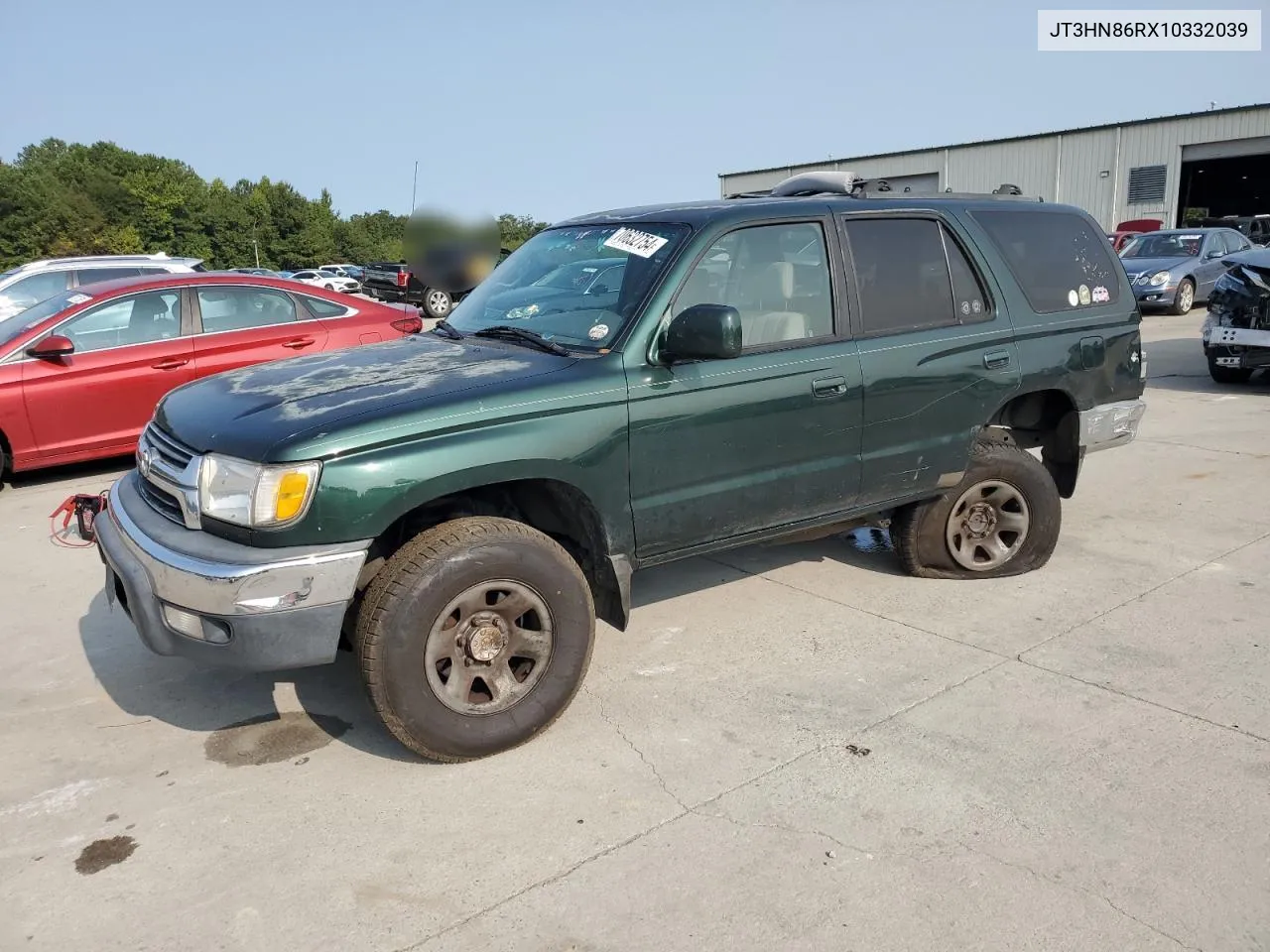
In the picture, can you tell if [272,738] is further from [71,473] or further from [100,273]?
[100,273]

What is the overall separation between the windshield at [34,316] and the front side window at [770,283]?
576 centimetres

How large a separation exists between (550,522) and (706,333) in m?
0.92

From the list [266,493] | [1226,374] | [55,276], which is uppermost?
[55,276]

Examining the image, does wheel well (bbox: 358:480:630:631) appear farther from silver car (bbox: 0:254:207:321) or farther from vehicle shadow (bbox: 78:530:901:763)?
silver car (bbox: 0:254:207:321)

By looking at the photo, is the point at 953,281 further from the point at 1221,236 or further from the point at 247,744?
the point at 1221,236

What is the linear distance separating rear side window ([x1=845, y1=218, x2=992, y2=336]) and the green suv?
13mm

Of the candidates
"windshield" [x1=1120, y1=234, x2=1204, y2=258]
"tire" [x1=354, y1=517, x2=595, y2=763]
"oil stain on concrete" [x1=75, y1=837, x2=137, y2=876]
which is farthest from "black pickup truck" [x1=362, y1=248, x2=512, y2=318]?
"oil stain on concrete" [x1=75, y1=837, x2=137, y2=876]

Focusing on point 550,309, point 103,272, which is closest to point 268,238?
point 103,272

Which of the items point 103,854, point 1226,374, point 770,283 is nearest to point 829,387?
point 770,283

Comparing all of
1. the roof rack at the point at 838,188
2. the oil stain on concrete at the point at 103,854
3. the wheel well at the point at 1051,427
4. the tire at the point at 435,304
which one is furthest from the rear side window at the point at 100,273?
the wheel well at the point at 1051,427

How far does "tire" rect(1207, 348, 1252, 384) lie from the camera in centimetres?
997

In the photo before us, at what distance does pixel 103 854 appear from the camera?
284cm

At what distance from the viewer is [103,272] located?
12.3m

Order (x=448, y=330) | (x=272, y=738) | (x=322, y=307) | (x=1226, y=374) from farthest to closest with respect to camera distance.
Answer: (x=1226, y=374)
(x=322, y=307)
(x=448, y=330)
(x=272, y=738)
